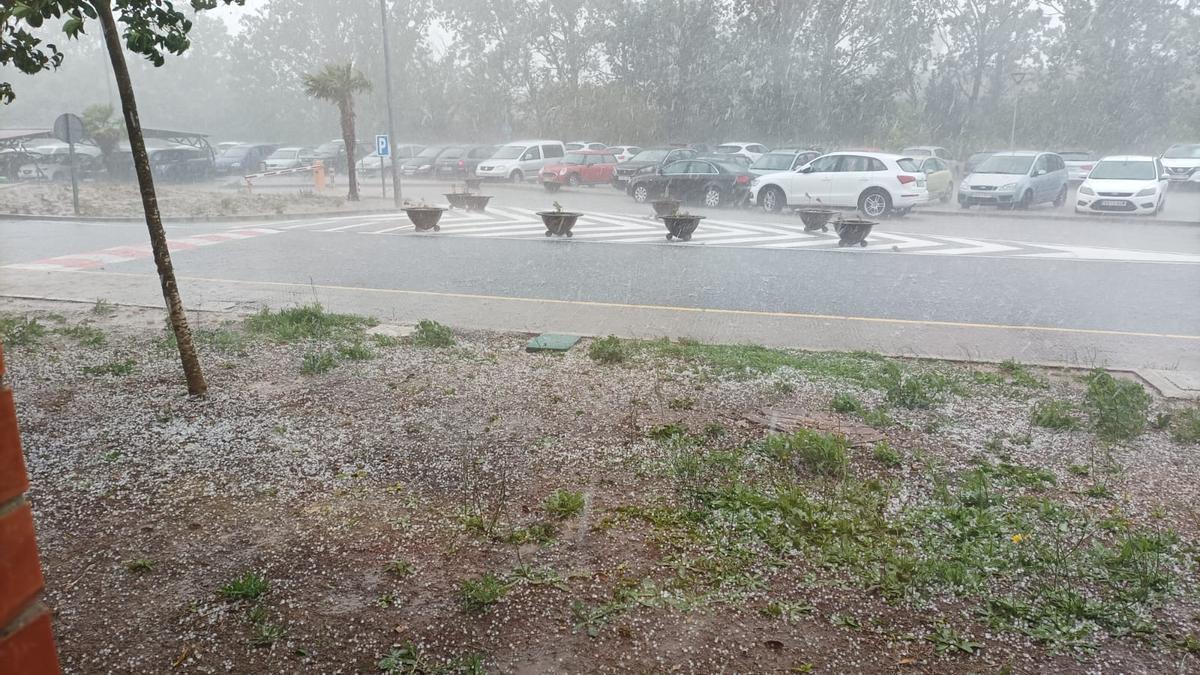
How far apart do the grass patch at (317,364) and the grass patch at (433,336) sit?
33.2 inches

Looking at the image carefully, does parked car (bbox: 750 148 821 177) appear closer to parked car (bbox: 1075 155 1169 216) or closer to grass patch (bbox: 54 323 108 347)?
parked car (bbox: 1075 155 1169 216)

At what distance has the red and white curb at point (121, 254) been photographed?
1144cm

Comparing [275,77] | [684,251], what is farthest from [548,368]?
[275,77]

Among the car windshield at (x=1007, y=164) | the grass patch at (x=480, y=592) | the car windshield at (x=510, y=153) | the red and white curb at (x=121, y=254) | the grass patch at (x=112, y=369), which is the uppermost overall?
the car windshield at (x=510, y=153)

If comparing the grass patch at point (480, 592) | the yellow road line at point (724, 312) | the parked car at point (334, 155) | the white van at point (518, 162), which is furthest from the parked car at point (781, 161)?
the parked car at point (334, 155)

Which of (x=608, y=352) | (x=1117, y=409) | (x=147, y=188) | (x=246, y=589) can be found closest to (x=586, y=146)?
(x=608, y=352)

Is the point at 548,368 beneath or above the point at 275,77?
beneath

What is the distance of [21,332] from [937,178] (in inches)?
838

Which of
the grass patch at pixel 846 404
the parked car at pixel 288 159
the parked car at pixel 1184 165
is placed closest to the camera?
the grass patch at pixel 846 404

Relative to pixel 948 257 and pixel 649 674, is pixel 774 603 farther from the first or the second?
pixel 948 257

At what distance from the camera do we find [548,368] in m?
5.89

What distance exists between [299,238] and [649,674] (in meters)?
13.8

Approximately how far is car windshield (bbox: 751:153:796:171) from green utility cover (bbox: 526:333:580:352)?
53.8 ft

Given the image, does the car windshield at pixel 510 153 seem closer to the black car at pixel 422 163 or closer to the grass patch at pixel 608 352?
the black car at pixel 422 163
